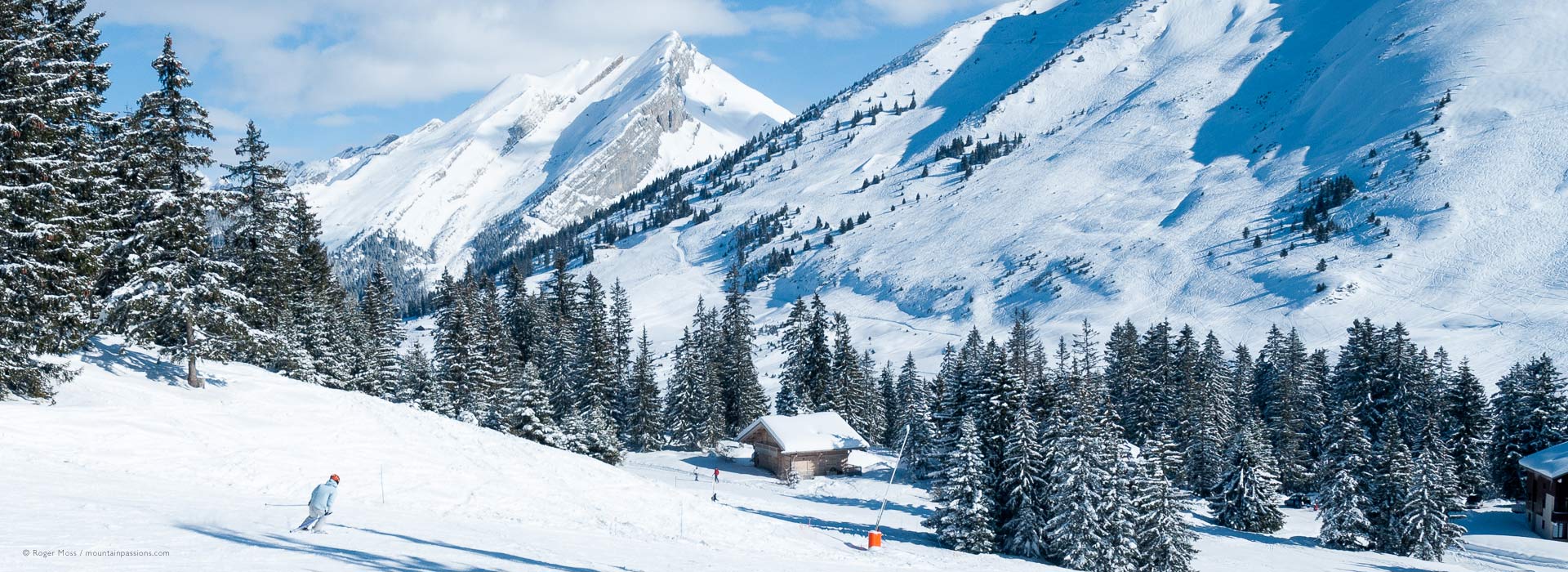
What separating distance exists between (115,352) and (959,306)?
391 ft

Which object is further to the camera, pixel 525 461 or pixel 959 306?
pixel 959 306

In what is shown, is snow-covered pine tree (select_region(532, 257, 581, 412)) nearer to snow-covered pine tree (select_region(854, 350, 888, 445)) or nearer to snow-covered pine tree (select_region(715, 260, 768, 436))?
snow-covered pine tree (select_region(715, 260, 768, 436))

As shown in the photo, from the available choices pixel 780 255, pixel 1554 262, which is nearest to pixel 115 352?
pixel 1554 262

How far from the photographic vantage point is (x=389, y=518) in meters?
20.8

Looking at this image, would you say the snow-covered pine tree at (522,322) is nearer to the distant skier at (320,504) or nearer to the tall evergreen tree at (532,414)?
the tall evergreen tree at (532,414)

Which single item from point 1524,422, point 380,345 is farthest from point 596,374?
point 1524,422

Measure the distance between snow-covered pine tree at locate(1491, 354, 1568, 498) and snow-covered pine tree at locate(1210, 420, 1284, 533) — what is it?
720 inches

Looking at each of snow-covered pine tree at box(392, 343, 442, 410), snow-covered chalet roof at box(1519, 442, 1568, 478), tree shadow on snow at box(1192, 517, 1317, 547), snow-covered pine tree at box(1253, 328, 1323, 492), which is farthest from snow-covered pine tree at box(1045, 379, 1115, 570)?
snow-covered pine tree at box(392, 343, 442, 410)

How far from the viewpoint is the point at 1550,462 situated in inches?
1812

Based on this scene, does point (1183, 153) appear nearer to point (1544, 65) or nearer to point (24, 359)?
point (1544, 65)

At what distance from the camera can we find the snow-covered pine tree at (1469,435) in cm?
5412

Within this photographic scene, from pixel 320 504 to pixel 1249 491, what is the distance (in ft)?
152

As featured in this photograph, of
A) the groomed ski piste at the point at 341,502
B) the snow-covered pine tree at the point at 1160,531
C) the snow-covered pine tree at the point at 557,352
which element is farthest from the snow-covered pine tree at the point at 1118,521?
the snow-covered pine tree at the point at 557,352

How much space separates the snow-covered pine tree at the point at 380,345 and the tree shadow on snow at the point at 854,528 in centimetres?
2736
